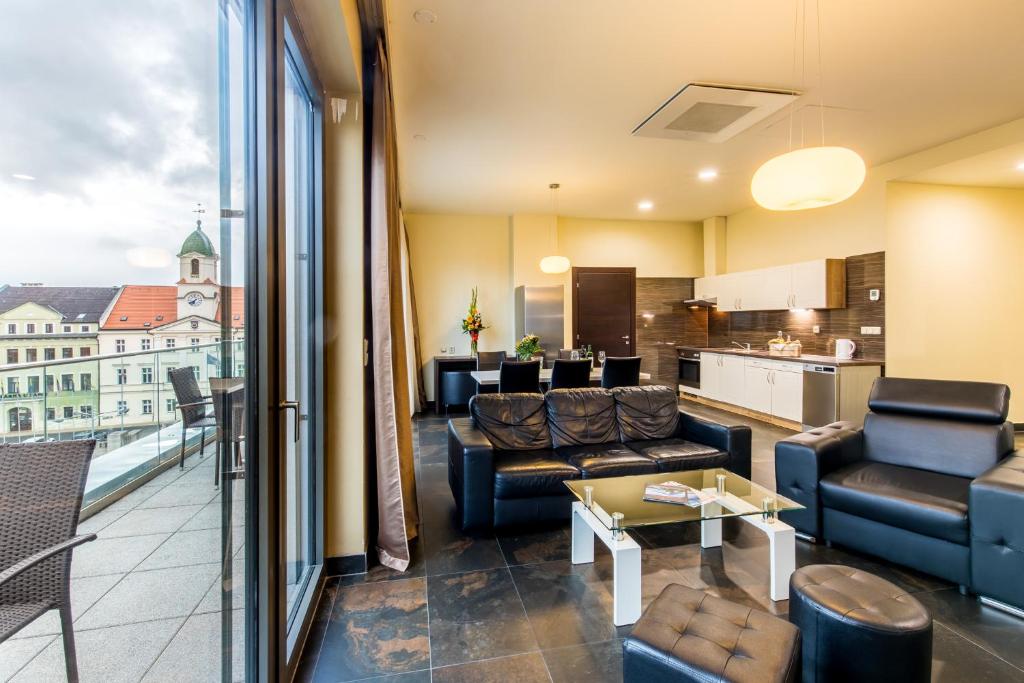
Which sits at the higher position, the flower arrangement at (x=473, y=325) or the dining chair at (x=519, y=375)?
the flower arrangement at (x=473, y=325)

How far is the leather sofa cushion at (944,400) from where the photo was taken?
2.72 m

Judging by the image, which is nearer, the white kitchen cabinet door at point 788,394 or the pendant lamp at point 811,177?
the pendant lamp at point 811,177

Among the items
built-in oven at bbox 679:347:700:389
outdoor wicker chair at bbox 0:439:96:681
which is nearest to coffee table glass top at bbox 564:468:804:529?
outdoor wicker chair at bbox 0:439:96:681

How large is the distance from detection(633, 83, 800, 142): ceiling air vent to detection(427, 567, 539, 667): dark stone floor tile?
350cm

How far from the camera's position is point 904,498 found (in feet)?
7.97

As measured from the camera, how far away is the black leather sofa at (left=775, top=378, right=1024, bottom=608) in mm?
2131

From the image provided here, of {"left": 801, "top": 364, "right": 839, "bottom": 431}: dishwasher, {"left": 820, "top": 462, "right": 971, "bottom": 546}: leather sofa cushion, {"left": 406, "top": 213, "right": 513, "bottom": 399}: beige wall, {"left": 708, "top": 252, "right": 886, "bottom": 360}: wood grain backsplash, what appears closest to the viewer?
{"left": 820, "top": 462, "right": 971, "bottom": 546}: leather sofa cushion

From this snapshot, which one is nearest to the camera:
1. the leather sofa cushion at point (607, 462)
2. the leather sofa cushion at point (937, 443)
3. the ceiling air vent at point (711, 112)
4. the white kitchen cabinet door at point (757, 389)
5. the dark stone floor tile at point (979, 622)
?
the dark stone floor tile at point (979, 622)

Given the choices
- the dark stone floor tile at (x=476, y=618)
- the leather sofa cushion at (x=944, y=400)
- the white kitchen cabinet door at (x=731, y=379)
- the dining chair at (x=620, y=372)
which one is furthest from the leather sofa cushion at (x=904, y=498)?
the white kitchen cabinet door at (x=731, y=379)

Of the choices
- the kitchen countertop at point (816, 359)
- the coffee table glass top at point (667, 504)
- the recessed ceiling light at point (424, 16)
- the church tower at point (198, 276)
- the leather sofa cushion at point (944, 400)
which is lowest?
the coffee table glass top at point (667, 504)

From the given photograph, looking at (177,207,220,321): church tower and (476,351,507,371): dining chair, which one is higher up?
(177,207,220,321): church tower

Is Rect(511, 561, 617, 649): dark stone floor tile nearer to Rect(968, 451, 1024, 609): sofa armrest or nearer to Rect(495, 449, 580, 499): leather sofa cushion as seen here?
Rect(495, 449, 580, 499): leather sofa cushion

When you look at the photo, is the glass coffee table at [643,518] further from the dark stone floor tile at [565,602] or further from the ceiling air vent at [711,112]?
the ceiling air vent at [711,112]

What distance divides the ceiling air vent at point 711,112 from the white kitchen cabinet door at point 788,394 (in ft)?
9.85
